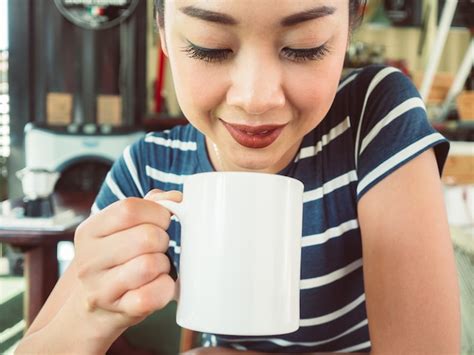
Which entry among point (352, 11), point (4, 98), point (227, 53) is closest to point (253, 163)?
point (227, 53)

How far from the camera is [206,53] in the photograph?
0.62m

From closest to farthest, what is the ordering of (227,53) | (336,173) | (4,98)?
(227,53) → (336,173) → (4,98)

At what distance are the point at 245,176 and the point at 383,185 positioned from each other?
33cm

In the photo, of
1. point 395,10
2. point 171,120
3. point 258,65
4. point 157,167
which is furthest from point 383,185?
point 395,10

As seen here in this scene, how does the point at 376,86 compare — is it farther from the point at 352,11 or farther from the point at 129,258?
the point at 129,258

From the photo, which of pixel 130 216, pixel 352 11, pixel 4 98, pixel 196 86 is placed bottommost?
pixel 4 98

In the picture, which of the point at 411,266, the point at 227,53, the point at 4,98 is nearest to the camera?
the point at 227,53

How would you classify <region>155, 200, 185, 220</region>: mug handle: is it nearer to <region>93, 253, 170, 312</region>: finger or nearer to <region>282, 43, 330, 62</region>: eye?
<region>93, 253, 170, 312</region>: finger

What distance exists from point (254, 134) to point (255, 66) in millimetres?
113

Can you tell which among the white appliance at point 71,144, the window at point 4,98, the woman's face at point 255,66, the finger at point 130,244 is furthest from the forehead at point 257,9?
the window at point 4,98

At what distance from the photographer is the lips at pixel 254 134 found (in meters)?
0.66

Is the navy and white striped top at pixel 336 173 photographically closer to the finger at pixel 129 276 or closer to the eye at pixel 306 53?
the eye at pixel 306 53

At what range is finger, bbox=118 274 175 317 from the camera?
513mm

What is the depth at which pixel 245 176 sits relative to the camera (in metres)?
0.49
